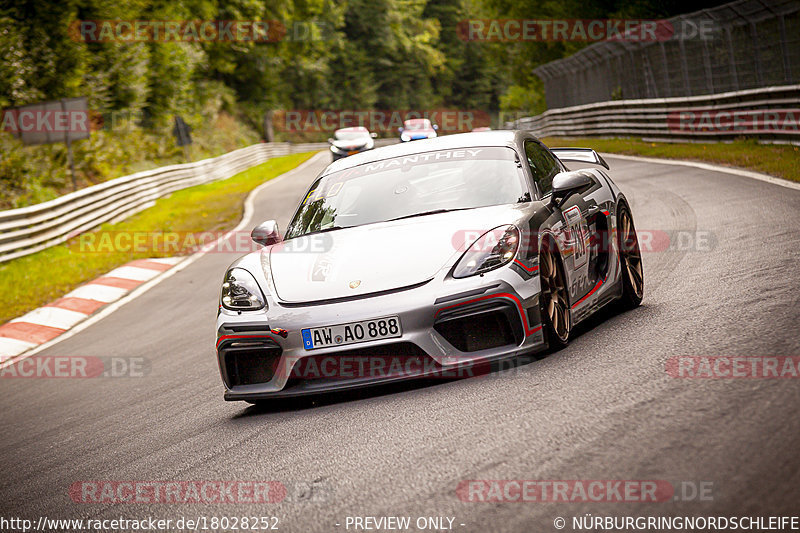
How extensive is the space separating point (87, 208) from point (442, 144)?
554 inches

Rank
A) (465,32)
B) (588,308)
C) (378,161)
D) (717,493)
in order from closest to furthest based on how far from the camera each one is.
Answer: (717,493)
(588,308)
(378,161)
(465,32)

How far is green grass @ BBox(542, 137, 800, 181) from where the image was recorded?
14.0 metres

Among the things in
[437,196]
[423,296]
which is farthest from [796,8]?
[423,296]

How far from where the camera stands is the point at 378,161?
21.7ft

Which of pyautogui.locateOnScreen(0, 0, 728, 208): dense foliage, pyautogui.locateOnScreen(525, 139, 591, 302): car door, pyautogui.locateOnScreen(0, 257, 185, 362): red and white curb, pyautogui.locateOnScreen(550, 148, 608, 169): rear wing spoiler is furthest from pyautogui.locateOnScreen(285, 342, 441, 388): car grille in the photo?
pyautogui.locateOnScreen(0, 0, 728, 208): dense foliage

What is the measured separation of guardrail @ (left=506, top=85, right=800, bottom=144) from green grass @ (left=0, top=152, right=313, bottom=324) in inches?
418

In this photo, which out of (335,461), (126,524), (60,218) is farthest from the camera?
(60,218)

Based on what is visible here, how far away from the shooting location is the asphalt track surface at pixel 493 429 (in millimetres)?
3217

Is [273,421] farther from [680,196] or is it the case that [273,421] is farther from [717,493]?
[680,196]

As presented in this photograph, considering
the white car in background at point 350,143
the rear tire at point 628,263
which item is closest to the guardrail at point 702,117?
the white car in background at point 350,143

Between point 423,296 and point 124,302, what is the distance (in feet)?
27.5

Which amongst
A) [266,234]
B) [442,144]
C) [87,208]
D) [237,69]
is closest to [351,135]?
[87,208]

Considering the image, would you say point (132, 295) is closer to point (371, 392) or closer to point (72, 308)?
point (72, 308)

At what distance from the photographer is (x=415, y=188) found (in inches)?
239
